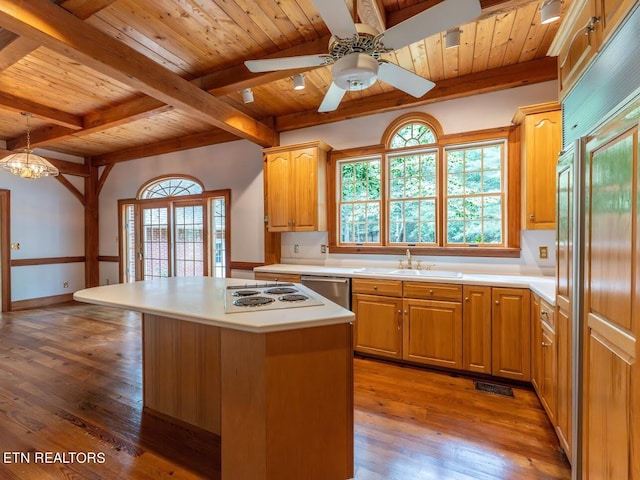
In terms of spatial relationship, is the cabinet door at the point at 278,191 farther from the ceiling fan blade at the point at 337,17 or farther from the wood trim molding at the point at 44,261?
the wood trim molding at the point at 44,261

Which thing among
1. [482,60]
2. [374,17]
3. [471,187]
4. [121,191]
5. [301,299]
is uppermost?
[482,60]

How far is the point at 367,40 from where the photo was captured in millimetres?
1650

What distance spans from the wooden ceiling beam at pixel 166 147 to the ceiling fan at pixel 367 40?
3.17m

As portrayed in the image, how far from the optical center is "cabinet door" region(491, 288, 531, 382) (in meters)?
2.60

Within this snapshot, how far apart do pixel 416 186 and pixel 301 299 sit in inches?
91.9

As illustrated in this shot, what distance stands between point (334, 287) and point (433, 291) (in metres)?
1.01

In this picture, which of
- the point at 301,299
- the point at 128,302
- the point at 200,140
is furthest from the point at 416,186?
the point at 200,140

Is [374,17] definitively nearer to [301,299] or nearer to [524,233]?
[301,299]

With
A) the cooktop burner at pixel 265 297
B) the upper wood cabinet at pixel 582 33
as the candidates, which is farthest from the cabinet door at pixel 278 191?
the upper wood cabinet at pixel 582 33

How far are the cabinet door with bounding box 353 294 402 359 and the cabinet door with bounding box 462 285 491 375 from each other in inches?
23.3

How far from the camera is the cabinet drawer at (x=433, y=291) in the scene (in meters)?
2.85

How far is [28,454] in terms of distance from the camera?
6.15ft

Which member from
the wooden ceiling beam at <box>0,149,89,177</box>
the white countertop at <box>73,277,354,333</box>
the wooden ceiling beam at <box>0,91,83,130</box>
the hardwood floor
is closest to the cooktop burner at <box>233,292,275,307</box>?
the white countertop at <box>73,277,354,333</box>

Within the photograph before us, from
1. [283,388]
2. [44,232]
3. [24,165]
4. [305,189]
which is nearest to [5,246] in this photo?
[44,232]
